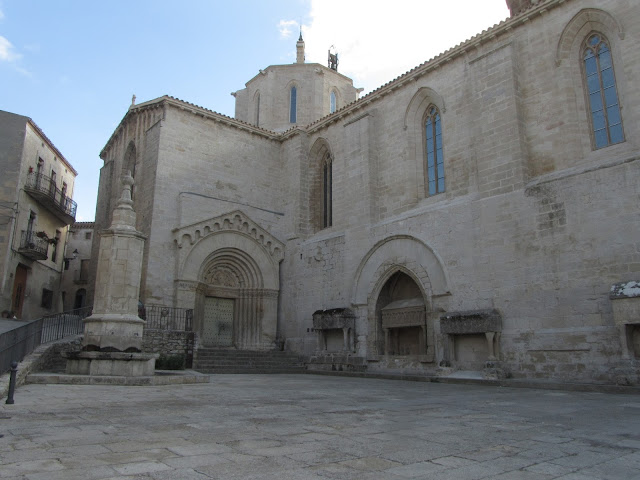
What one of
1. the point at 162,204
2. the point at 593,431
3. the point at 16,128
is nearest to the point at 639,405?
the point at 593,431

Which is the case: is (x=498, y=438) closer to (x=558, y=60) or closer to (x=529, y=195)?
(x=529, y=195)

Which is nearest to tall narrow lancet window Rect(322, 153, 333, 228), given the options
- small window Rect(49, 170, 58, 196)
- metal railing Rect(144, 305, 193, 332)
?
metal railing Rect(144, 305, 193, 332)

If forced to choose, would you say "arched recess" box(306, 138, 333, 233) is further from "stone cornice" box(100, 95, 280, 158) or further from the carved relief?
the carved relief

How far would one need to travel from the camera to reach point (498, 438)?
4.30 meters

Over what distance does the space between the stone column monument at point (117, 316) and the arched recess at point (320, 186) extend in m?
9.42

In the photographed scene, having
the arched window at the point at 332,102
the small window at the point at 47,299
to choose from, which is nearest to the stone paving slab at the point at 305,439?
the small window at the point at 47,299

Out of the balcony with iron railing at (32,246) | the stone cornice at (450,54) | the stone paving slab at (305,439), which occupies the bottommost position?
the stone paving slab at (305,439)

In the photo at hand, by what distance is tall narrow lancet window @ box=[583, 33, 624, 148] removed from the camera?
452 inches

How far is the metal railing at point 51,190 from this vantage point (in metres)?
20.1

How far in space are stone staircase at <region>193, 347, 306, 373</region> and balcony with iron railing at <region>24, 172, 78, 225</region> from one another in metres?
10.4

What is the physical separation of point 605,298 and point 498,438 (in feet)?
24.0

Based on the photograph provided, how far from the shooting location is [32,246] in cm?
1958

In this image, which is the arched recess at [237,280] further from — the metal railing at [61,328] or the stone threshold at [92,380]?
the stone threshold at [92,380]

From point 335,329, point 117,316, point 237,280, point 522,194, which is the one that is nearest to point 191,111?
point 237,280
